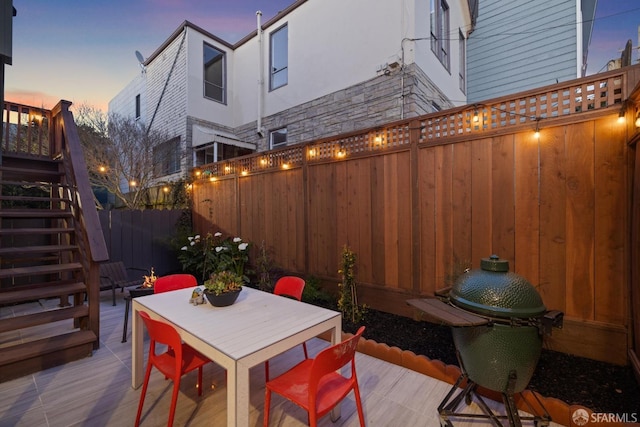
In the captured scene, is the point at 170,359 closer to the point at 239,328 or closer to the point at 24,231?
the point at 239,328

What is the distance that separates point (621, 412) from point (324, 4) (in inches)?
320

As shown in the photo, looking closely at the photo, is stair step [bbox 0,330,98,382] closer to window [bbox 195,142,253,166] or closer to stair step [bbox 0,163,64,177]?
stair step [bbox 0,163,64,177]

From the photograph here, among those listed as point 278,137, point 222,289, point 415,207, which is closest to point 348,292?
point 415,207

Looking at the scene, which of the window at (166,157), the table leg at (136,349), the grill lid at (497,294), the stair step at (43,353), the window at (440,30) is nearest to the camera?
the grill lid at (497,294)

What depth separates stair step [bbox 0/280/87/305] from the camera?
2969mm

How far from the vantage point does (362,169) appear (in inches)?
163

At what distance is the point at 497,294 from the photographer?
1.76 meters

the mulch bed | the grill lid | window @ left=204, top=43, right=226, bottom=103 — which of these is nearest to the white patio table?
the grill lid

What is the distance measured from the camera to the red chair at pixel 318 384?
1483mm

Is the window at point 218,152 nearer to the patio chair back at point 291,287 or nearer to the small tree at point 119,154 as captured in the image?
the small tree at point 119,154

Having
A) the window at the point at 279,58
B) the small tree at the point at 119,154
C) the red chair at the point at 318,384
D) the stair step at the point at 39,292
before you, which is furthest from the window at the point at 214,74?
the red chair at the point at 318,384

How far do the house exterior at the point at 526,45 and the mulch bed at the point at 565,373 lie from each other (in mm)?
7058

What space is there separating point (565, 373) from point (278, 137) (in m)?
7.36

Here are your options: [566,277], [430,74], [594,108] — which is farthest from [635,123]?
[430,74]
